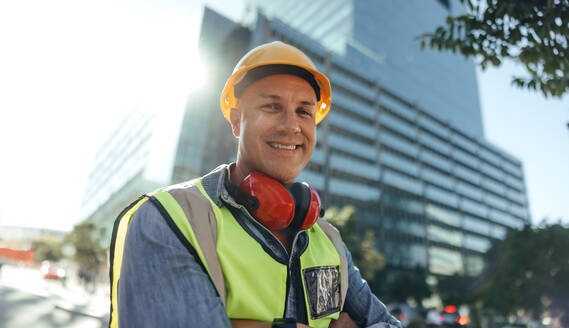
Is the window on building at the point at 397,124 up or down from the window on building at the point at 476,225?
up

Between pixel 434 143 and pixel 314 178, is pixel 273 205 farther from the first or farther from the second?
pixel 434 143

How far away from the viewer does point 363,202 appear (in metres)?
46.5

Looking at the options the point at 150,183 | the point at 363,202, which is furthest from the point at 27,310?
the point at 363,202

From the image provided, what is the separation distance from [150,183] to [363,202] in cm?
2904

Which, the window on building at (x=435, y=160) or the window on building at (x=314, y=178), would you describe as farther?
the window on building at (x=435, y=160)

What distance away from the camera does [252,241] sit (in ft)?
4.07

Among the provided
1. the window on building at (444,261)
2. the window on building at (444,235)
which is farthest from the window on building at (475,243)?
the window on building at (444,261)

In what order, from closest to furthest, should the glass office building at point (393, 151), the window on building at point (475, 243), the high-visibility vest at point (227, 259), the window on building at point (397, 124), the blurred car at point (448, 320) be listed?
the high-visibility vest at point (227, 259), the blurred car at point (448, 320), the glass office building at point (393, 151), the window on building at point (397, 124), the window on building at point (475, 243)

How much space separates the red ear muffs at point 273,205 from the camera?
51.4 inches

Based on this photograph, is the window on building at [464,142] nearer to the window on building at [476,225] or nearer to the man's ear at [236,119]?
the window on building at [476,225]

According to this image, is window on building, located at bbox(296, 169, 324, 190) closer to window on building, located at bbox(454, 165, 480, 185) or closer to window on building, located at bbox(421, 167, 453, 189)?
window on building, located at bbox(421, 167, 453, 189)

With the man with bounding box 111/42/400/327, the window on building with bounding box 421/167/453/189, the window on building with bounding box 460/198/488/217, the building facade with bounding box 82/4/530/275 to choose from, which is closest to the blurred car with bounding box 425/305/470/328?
the building facade with bounding box 82/4/530/275

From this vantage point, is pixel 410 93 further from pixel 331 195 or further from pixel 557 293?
pixel 557 293

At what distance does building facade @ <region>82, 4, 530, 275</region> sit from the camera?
41.8m
